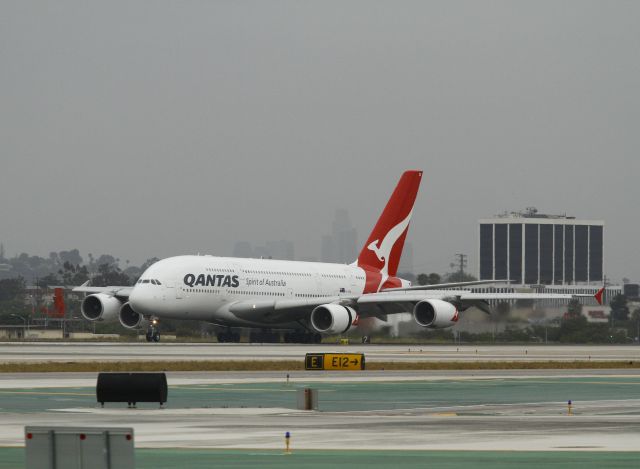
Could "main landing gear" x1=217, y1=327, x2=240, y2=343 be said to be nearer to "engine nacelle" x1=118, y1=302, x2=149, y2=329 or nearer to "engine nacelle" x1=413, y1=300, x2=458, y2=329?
"engine nacelle" x1=118, y1=302, x2=149, y2=329

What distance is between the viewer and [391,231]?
95812 millimetres

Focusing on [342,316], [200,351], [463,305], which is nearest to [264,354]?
[200,351]

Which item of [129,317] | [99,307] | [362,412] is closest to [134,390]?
[362,412]

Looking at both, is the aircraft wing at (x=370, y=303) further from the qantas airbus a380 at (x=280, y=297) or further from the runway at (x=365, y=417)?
the runway at (x=365, y=417)

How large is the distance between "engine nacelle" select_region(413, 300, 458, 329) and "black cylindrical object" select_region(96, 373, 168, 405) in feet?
170

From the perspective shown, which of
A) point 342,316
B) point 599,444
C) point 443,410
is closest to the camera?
point 599,444

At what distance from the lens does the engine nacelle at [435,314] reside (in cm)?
8281

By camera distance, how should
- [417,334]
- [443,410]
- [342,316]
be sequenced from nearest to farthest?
[443,410], [342,316], [417,334]

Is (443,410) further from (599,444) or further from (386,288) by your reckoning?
(386,288)

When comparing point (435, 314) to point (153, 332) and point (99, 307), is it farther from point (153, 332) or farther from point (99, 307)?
point (99, 307)

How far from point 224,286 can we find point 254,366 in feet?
106

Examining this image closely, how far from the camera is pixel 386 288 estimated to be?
95000 millimetres

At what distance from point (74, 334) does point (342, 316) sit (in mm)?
34072

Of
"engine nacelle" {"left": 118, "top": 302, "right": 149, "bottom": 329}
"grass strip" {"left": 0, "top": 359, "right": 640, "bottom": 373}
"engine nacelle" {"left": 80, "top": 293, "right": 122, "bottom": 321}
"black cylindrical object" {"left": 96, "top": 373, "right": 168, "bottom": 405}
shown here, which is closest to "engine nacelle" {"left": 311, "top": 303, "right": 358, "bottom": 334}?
"engine nacelle" {"left": 118, "top": 302, "right": 149, "bottom": 329}
